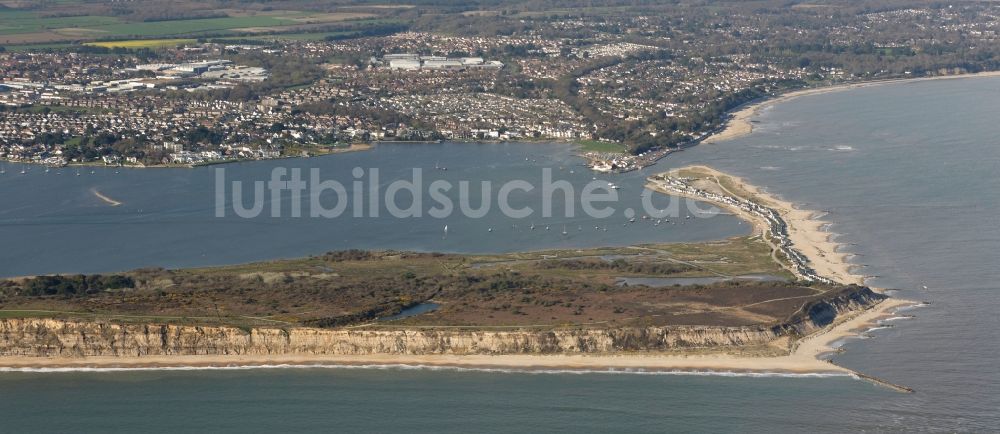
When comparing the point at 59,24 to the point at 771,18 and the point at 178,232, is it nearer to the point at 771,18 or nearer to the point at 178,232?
the point at 771,18

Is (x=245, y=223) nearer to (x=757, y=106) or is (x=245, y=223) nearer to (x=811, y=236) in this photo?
(x=811, y=236)

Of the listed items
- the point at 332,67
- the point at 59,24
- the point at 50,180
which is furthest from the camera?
the point at 59,24

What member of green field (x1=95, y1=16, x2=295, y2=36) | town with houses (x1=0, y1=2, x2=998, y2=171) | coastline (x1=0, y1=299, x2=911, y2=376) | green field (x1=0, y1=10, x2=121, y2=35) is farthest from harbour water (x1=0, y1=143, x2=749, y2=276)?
green field (x1=0, y1=10, x2=121, y2=35)

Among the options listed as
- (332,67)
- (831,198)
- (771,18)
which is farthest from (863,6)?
(831,198)

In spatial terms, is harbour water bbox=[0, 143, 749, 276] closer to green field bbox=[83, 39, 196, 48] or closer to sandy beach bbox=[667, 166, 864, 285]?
sandy beach bbox=[667, 166, 864, 285]

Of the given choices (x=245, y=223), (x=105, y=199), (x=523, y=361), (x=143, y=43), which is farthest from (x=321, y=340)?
(x=143, y=43)
